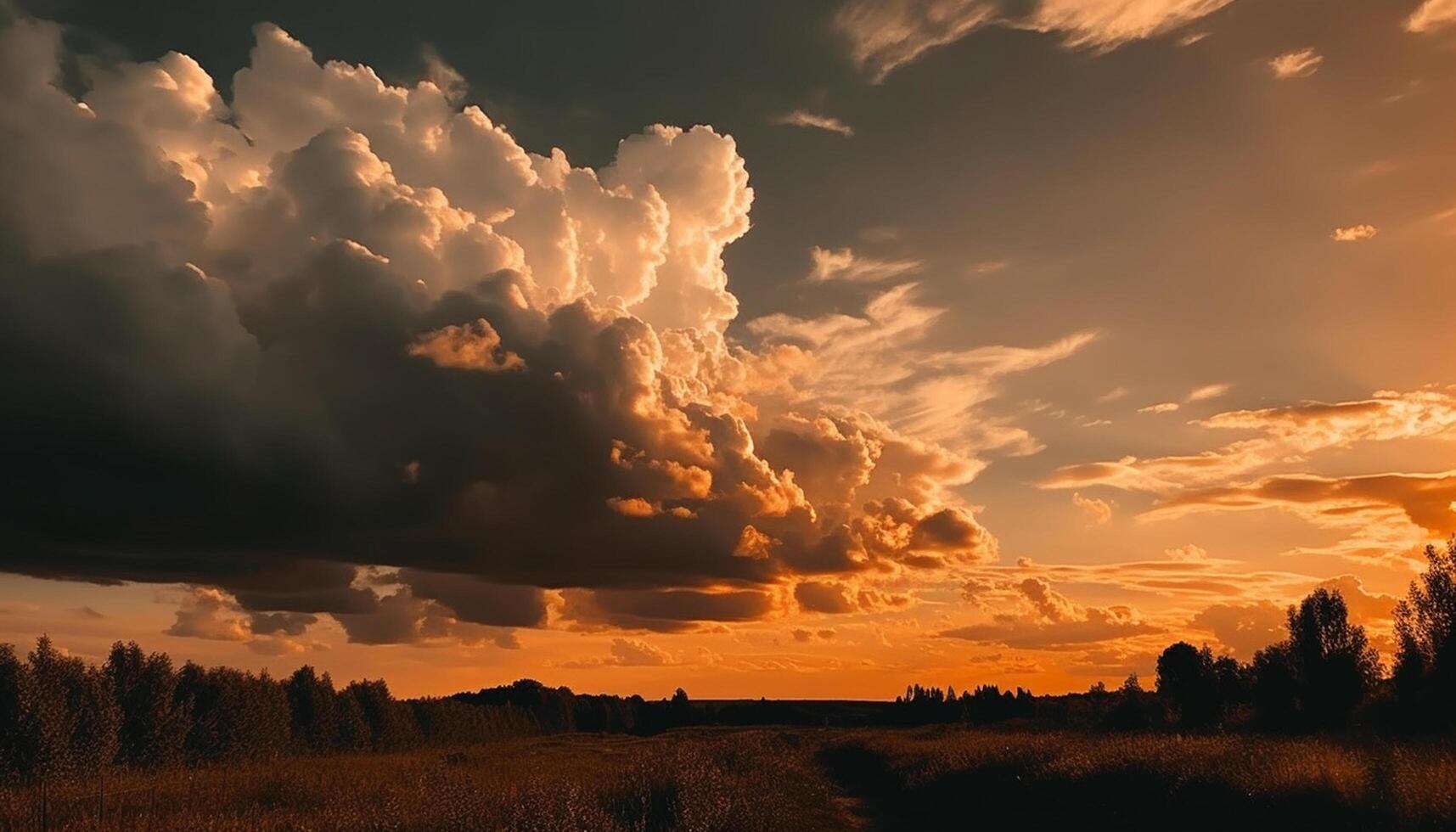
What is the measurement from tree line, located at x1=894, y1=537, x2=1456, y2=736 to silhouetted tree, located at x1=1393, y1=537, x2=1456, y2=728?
0.21 feet

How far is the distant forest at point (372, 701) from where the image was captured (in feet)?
160

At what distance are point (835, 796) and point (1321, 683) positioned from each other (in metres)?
41.2

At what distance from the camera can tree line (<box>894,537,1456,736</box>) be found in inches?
1955

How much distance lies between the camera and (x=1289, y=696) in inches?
2525

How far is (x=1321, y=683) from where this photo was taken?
59.3 meters

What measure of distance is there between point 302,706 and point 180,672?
20.9 m

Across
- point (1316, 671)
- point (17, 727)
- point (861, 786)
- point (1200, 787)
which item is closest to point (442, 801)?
point (1200, 787)

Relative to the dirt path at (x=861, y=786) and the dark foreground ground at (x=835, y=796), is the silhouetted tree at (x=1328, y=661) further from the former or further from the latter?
the dark foreground ground at (x=835, y=796)

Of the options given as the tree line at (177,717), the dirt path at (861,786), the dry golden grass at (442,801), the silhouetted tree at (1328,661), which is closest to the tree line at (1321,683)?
the silhouetted tree at (1328,661)

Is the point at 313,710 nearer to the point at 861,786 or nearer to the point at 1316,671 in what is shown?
the point at 861,786

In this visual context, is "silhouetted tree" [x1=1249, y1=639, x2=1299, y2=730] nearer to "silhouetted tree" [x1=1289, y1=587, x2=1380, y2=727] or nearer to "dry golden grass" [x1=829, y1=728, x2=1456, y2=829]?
"silhouetted tree" [x1=1289, y1=587, x2=1380, y2=727]

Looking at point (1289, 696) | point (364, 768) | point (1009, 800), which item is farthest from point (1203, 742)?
point (1289, 696)

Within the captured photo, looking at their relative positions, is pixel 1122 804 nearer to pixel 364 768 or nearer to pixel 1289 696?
pixel 364 768

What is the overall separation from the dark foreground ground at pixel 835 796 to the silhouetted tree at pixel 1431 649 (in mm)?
24630
